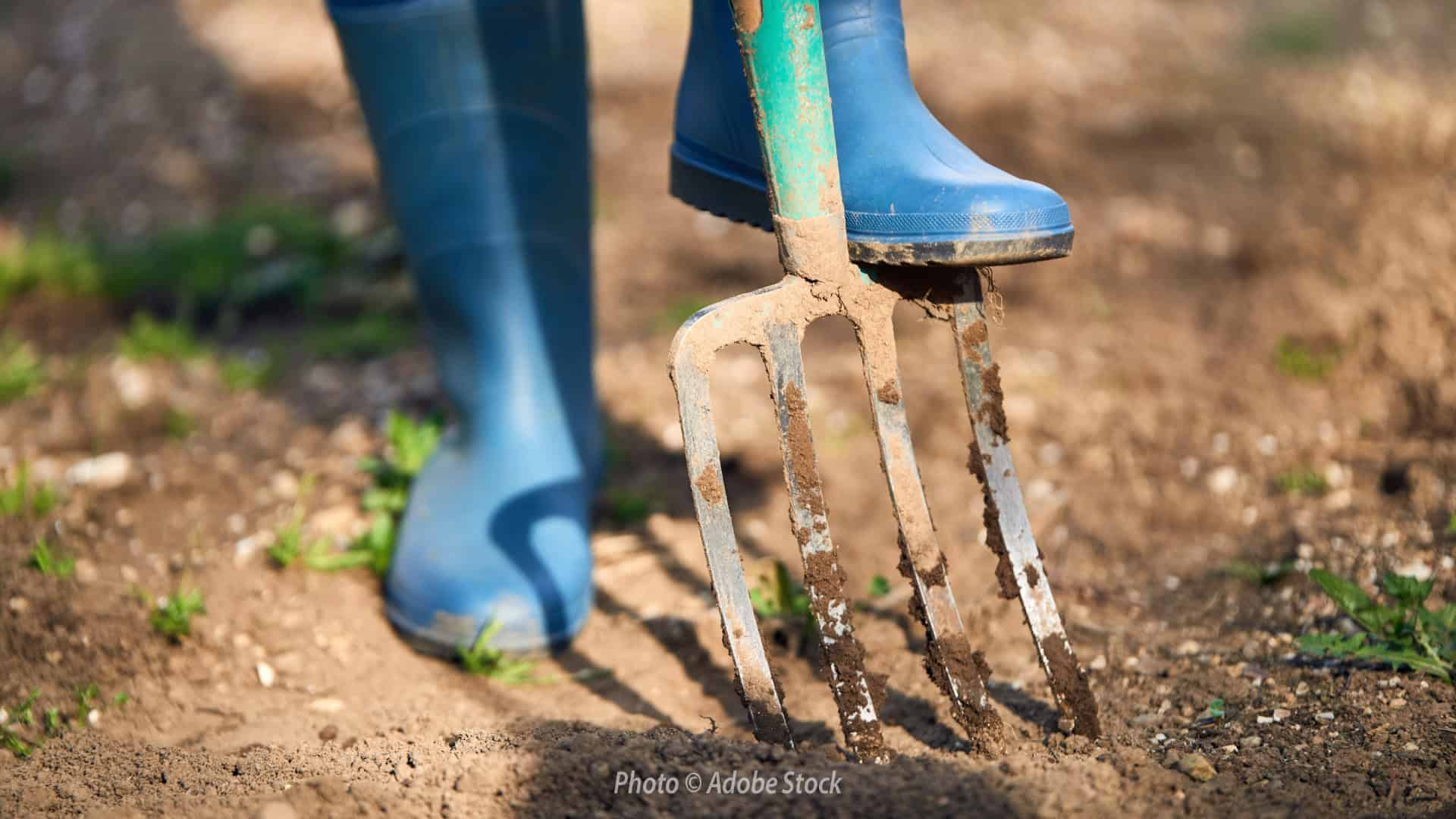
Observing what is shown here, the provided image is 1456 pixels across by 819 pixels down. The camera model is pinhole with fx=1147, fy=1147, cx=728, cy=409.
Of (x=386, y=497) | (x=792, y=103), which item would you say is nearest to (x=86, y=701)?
(x=386, y=497)

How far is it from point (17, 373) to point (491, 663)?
5.11ft

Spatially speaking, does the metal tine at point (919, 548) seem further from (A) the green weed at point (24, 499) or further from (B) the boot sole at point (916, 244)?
(A) the green weed at point (24, 499)

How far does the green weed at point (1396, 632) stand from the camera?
1.41 m

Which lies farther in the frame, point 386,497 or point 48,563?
point 386,497

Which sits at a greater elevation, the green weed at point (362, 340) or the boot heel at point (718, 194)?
the boot heel at point (718, 194)

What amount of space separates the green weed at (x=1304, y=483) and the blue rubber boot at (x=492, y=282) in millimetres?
1253

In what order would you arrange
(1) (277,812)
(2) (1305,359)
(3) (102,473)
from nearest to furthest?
(1) (277,812), (3) (102,473), (2) (1305,359)

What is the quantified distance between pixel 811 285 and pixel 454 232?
71 cm

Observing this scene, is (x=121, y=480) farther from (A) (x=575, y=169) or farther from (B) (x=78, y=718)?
(A) (x=575, y=169)

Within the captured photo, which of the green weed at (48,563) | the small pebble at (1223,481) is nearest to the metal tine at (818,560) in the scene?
the small pebble at (1223,481)

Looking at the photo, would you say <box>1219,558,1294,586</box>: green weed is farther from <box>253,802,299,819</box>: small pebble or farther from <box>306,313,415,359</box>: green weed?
<box>306,313,415,359</box>: green weed

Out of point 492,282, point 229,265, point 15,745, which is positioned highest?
point 492,282

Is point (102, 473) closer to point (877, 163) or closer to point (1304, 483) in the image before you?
point (877, 163)

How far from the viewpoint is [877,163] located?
1.35 meters
